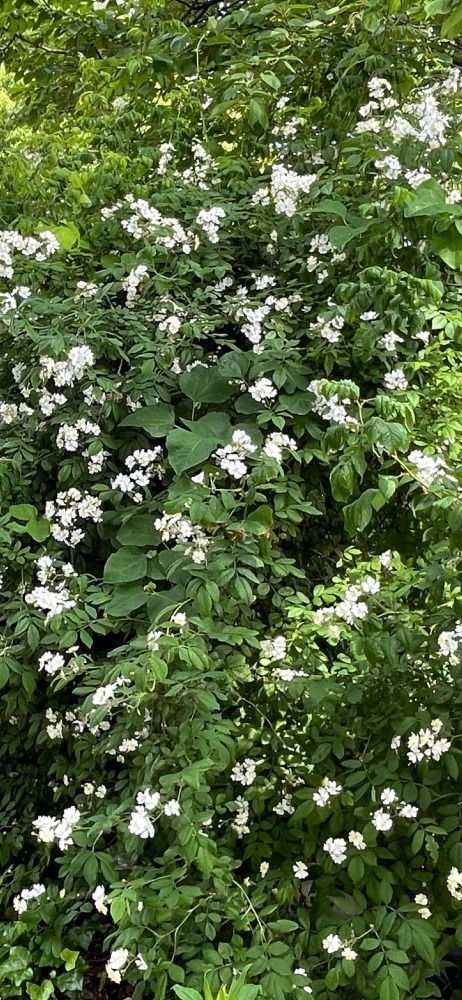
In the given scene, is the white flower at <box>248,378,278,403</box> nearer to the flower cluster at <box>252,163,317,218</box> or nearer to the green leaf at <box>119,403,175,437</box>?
the green leaf at <box>119,403,175,437</box>

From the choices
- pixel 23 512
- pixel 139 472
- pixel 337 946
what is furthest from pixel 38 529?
pixel 337 946

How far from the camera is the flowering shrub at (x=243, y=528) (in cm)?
139

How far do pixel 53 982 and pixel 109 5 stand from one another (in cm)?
310

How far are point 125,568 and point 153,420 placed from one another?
33 cm

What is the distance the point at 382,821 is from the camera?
4.62 feet

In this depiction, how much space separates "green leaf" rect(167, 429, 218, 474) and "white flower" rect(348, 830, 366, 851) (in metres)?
0.75

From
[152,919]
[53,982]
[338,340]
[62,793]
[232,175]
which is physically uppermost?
[232,175]

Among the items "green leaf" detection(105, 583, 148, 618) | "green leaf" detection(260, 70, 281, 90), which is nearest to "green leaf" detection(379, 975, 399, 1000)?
"green leaf" detection(105, 583, 148, 618)

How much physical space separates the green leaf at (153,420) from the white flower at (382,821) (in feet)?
2.81

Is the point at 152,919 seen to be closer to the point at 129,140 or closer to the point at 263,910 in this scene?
the point at 263,910

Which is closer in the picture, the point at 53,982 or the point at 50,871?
the point at 53,982

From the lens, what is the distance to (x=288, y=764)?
5.38 feet

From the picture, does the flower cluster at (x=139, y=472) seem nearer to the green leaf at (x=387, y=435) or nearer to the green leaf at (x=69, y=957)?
the green leaf at (x=387, y=435)

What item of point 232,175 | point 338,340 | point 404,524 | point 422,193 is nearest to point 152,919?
point 404,524
